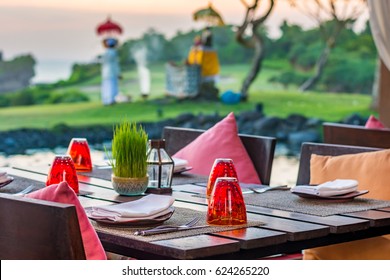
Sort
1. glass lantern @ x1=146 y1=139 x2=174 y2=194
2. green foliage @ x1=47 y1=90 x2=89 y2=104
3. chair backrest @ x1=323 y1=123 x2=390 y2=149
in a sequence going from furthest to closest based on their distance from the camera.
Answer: green foliage @ x1=47 y1=90 x2=89 y2=104
chair backrest @ x1=323 y1=123 x2=390 y2=149
glass lantern @ x1=146 y1=139 x2=174 y2=194

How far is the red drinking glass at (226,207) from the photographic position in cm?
225

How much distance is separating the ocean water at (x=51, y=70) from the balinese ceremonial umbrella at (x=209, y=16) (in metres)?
1.55

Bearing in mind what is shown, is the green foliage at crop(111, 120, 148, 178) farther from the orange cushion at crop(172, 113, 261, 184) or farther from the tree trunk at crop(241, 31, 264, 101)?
the tree trunk at crop(241, 31, 264, 101)

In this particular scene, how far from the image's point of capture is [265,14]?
923 centimetres

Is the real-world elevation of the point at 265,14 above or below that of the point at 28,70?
above

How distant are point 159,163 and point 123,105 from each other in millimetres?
5888

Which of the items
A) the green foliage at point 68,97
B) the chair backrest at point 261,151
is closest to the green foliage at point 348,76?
the green foliage at point 68,97

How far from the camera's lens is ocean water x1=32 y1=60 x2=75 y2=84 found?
26.4 ft

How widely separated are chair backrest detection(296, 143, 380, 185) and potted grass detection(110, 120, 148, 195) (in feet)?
2.76

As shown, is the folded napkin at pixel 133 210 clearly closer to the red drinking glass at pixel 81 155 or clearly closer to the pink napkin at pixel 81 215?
the pink napkin at pixel 81 215

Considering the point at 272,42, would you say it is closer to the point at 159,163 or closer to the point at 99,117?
the point at 99,117

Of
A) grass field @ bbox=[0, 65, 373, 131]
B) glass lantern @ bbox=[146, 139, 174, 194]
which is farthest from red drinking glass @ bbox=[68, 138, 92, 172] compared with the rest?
grass field @ bbox=[0, 65, 373, 131]
